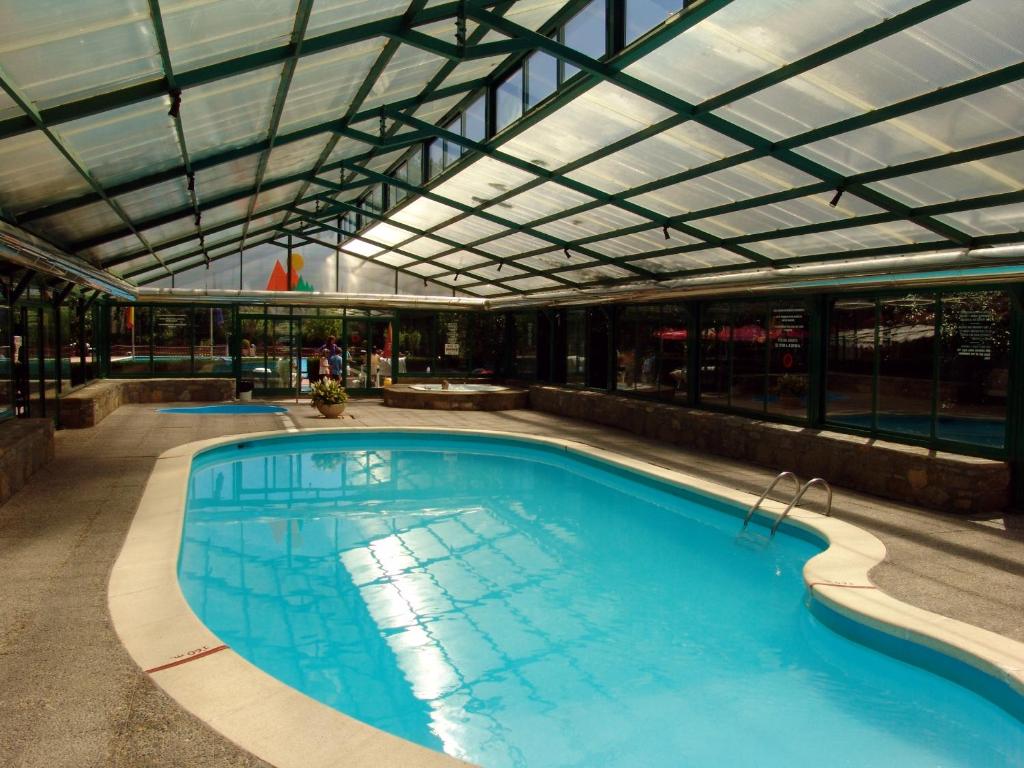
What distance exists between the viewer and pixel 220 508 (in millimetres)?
9539

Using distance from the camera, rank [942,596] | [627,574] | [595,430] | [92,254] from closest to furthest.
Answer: [942,596] → [627,574] → [92,254] → [595,430]

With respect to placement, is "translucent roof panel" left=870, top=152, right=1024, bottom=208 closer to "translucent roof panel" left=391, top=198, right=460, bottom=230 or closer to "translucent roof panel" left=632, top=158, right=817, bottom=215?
"translucent roof panel" left=632, top=158, right=817, bottom=215

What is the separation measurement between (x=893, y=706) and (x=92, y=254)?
46.3ft

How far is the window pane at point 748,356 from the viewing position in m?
12.9

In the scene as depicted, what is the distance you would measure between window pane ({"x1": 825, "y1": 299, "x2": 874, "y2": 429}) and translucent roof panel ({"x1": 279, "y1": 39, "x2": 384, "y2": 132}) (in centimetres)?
740

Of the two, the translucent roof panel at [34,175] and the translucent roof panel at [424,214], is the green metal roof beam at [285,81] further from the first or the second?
the translucent roof panel at [424,214]

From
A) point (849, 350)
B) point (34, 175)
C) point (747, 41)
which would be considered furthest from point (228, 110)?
point (849, 350)

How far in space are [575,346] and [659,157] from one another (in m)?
10.4

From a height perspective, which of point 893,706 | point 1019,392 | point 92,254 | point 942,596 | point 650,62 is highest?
point 650,62

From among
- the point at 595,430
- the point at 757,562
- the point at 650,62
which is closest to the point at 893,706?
the point at 757,562

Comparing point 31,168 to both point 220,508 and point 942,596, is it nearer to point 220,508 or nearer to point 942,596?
point 220,508

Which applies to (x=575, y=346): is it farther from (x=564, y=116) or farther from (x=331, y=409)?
(x=564, y=116)

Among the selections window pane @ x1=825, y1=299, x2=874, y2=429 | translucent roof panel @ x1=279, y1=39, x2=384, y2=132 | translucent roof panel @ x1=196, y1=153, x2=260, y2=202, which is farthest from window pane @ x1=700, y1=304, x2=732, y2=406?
translucent roof panel @ x1=196, y1=153, x2=260, y2=202

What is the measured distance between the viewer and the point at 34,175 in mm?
7926
